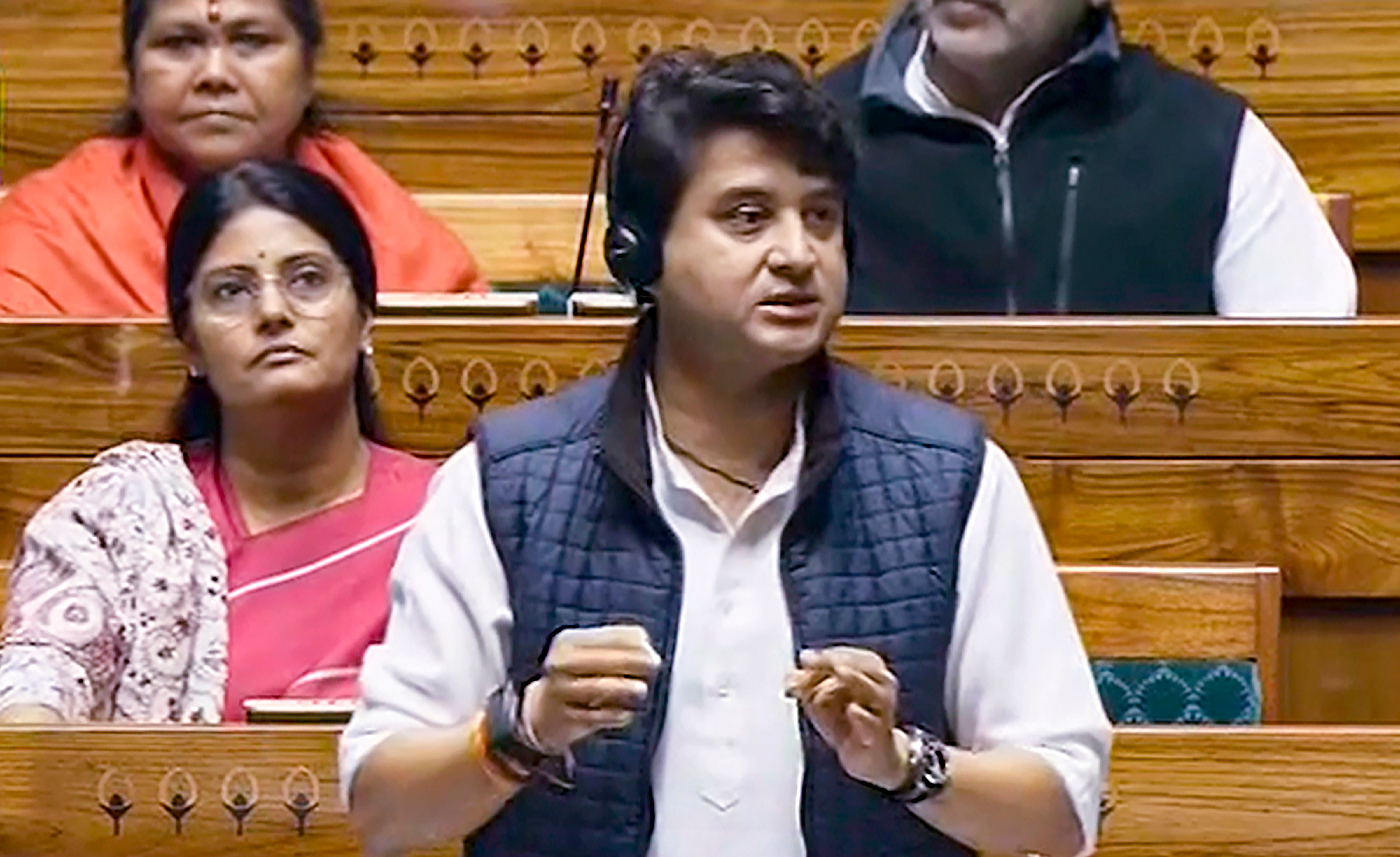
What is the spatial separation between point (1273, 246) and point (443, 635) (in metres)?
1.05

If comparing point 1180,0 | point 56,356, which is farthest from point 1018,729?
point 1180,0

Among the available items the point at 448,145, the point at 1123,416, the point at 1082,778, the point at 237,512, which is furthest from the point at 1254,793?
the point at 448,145

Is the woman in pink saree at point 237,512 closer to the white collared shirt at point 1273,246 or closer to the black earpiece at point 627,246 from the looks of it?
the black earpiece at point 627,246

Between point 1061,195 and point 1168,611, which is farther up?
point 1061,195

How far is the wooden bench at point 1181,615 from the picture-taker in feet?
5.52

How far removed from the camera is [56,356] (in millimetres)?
1948

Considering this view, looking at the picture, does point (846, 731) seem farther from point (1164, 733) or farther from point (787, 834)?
point (1164, 733)

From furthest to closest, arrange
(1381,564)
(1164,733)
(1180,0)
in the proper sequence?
1. (1180,0)
2. (1381,564)
3. (1164,733)

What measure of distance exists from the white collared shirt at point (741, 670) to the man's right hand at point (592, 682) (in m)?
0.09

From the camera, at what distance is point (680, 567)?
1.26m

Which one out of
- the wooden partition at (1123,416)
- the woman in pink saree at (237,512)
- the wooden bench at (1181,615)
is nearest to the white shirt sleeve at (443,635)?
the woman in pink saree at (237,512)

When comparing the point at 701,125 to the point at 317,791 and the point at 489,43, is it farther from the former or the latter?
the point at 489,43

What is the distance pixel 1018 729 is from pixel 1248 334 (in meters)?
0.72

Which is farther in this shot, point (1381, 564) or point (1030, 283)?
point (1030, 283)
